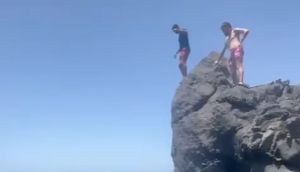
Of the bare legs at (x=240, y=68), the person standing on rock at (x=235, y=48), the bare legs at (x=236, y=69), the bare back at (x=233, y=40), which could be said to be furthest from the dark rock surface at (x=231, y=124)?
the bare back at (x=233, y=40)

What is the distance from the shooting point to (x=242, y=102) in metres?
18.2

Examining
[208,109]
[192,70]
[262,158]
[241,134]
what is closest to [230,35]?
[192,70]

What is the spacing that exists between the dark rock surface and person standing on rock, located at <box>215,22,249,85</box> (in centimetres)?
57

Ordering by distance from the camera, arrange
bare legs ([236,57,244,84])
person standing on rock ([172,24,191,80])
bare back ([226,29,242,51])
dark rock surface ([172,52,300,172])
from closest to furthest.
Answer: dark rock surface ([172,52,300,172]) → bare legs ([236,57,244,84]) → bare back ([226,29,242,51]) → person standing on rock ([172,24,191,80])

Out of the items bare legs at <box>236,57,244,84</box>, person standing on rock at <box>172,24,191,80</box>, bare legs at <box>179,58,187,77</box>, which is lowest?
bare legs at <box>236,57,244,84</box>

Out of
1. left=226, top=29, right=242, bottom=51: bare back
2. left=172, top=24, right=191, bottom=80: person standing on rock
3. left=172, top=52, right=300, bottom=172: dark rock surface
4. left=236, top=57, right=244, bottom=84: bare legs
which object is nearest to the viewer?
left=172, top=52, right=300, bottom=172: dark rock surface

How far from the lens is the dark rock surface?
15.3 m

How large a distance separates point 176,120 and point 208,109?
2.32m

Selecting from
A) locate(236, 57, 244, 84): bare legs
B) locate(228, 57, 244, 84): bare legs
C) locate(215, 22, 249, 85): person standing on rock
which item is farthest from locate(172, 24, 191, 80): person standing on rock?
locate(236, 57, 244, 84): bare legs

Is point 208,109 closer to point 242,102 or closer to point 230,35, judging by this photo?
point 242,102

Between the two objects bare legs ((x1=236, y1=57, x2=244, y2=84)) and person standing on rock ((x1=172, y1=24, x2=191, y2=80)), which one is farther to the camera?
person standing on rock ((x1=172, y1=24, x2=191, y2=80))

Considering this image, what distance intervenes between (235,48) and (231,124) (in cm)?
431

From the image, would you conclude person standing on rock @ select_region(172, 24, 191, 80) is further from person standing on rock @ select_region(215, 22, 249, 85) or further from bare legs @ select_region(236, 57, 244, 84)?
bare legs @ select_region(236, 57, 244, 84)

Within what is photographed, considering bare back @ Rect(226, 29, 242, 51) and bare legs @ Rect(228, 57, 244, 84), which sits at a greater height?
bare back @ Rect(226, 29, 242, 51)
